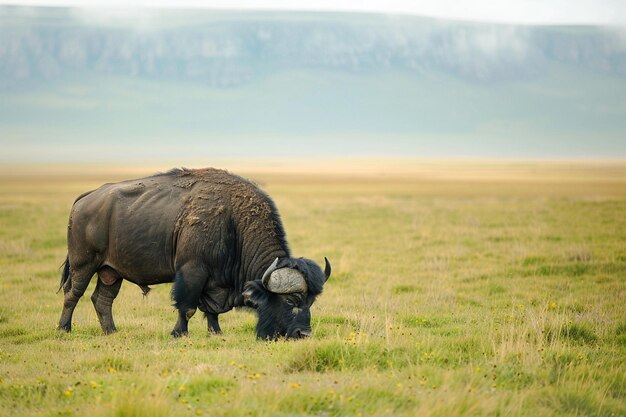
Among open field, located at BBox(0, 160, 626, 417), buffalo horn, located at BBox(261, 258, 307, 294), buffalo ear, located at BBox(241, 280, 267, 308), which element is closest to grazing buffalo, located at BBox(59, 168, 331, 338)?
buffalo ear, located at BBox(241, 280, 267, 308)

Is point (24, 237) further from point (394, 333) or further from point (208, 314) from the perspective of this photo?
point (394, 333)

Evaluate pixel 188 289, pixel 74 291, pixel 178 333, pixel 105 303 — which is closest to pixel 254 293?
pixel 188 289

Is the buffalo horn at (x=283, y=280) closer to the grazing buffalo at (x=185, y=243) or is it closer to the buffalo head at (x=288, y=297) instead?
the buffalo head at (x=288, y=297)

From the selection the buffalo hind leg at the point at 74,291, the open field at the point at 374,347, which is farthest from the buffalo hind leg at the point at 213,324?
the buffalo hind leg at the point at 74,291

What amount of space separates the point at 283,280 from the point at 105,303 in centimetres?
368

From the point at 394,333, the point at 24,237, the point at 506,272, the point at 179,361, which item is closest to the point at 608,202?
the point at 506,272

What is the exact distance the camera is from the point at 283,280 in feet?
36.7

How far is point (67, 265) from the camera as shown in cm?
1380

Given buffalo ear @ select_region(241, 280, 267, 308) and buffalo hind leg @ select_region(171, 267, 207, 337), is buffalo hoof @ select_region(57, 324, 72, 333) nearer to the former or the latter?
buffalo hind leg @ select_region(171, 267, 207, 337)

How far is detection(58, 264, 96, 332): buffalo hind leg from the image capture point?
1304cm

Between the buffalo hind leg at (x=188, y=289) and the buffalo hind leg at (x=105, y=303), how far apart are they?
57.8 inches

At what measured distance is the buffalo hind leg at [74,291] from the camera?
1304cm

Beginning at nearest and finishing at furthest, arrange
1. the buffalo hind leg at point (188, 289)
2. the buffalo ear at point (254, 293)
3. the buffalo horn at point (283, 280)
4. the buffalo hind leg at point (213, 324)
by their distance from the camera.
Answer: the buffalo horn at point (283, 280), the buffalo ear at point (254, 293), the buffalo hind leg at point (188, 289), the buffalo hind leg at point (213, 324)

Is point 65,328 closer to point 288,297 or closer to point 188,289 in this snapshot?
point 188,289
